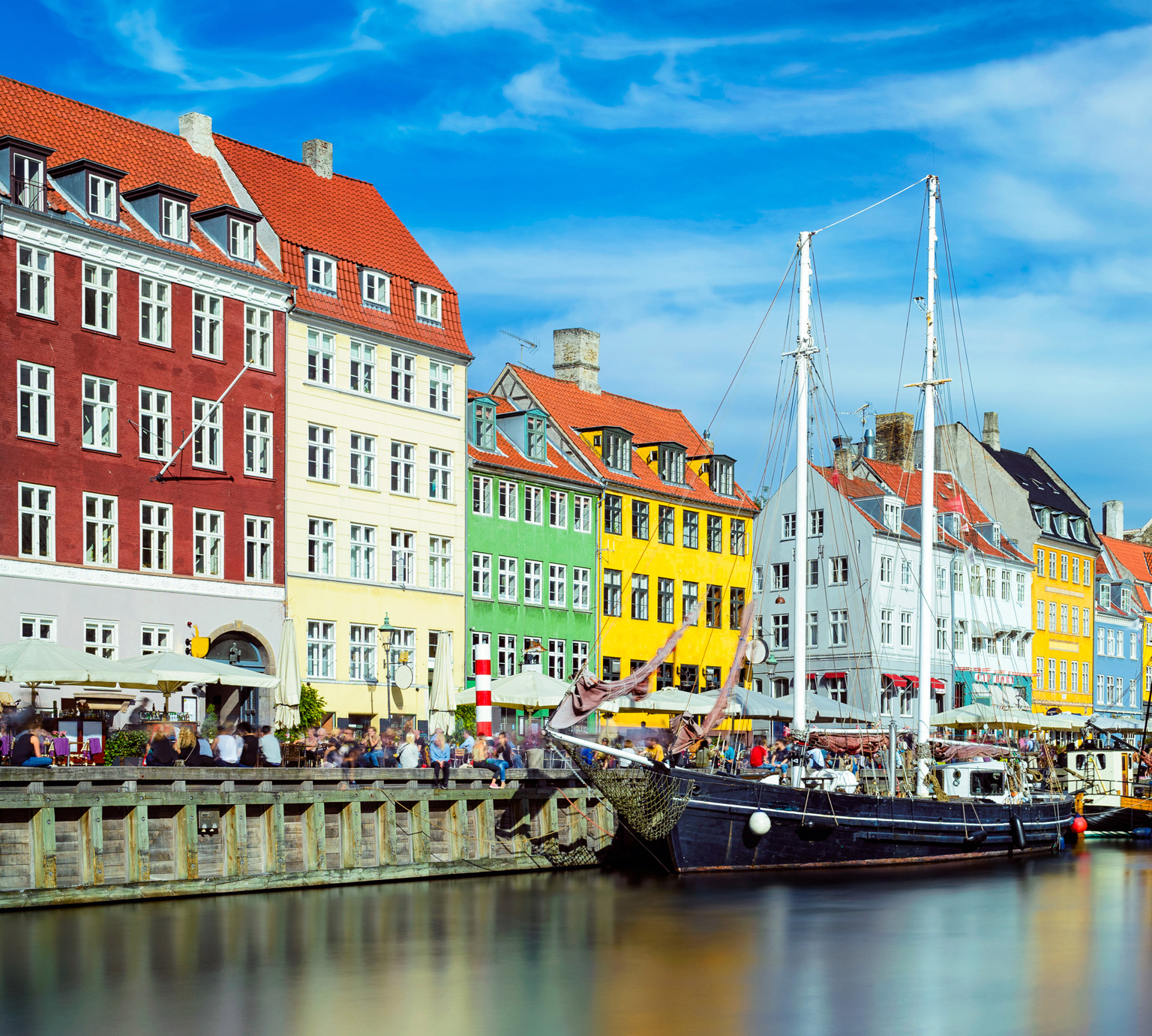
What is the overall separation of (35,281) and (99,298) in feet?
6.55

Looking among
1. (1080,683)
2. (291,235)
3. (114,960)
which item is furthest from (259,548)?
(1080,683)

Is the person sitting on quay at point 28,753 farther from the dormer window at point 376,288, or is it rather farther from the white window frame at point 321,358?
the dormer window at point 376,288

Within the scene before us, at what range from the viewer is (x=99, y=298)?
47.4 m

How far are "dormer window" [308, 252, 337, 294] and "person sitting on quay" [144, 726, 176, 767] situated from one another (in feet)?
74.9

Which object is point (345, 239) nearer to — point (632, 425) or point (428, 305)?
point (428, 305)

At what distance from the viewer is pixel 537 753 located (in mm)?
43375

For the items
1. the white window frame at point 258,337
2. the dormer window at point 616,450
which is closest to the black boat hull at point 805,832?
the white window frame at point 258,337

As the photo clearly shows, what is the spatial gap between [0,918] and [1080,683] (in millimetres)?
79766

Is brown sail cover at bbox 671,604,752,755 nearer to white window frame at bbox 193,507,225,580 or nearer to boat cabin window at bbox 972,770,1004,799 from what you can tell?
boat cabin window at bbox 972,770,1004,799

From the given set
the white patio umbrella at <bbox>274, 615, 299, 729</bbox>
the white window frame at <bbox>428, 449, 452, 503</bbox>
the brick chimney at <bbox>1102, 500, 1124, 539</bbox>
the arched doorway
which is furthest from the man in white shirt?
the brick chimney at <bbox>1102, 500, 1124, 539</bbox>

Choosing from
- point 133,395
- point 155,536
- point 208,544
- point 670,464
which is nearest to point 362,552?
point 208,544

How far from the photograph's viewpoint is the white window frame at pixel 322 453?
2120 inches

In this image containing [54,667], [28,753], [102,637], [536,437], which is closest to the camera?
[28,753]

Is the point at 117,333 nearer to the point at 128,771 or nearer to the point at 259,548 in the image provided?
the point at 259,548
